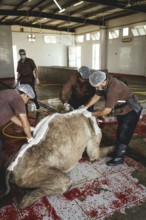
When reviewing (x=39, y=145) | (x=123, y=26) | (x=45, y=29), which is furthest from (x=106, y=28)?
(x=39, y=145)

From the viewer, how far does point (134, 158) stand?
152 inches

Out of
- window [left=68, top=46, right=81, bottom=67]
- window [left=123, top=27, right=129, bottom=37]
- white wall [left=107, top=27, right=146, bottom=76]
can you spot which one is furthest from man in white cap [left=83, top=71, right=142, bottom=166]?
window [left=68, top=46, right=81, bottom=67]

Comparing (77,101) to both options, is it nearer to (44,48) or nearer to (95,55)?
(95,55)

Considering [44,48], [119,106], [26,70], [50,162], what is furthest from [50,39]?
[50,162]

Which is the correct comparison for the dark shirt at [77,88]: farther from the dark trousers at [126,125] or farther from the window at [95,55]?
the window at [95,55]

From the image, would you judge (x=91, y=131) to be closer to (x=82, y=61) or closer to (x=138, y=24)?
(x=138, y=24)

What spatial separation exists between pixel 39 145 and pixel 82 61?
21680 mm

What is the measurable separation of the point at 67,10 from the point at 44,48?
28.0 ft

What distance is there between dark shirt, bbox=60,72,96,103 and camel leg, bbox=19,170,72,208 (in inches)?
97.9

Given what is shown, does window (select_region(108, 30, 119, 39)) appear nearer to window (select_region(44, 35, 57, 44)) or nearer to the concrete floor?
window (select_region(44, 35, 57, 44))

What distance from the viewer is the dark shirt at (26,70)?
6.64 m

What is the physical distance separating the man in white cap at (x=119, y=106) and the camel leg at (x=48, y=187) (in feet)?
3.63

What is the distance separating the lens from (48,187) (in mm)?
2650

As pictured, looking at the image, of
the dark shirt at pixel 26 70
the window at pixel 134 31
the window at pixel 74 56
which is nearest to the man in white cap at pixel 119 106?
the dark shirt at pixel 26 70
